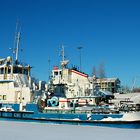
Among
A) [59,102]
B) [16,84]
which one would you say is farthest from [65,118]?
[16,84]

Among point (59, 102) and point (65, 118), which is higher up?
point (59, 102)

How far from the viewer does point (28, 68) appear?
100ft

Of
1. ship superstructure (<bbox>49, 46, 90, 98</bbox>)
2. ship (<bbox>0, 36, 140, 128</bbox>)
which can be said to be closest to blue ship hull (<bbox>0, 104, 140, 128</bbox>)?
ship (<bbox>0, 36, 140, 128</bbox>)

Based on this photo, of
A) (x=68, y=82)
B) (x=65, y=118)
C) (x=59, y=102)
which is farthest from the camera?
(x=68, y=82)

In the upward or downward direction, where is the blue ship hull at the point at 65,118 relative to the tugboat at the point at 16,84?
downward

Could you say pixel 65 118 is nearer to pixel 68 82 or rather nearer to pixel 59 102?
pixel 59 102

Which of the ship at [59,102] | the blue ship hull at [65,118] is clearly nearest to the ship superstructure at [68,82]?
the ship at [59,102]

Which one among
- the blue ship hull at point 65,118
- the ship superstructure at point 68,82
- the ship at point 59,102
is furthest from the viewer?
the ship superstructure at point 68,82

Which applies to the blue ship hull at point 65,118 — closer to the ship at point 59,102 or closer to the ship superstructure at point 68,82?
the ship at point 59,102

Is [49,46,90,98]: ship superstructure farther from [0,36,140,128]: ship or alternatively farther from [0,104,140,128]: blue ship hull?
[0,104,140,128]: blue ship hull

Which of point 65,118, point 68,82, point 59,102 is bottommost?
point 65,118

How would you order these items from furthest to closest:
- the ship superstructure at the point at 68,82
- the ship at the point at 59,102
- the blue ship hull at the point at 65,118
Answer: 1. the ship superstructure at the point at 68,82
2. the ship at the point at 59,102
3. the blue ship hull at the point at 65,118

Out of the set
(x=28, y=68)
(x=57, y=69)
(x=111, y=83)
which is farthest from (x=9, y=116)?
(x=111, y=83)

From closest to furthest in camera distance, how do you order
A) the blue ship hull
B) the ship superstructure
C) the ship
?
the blue ship hull
the ship
the ship superstructure
